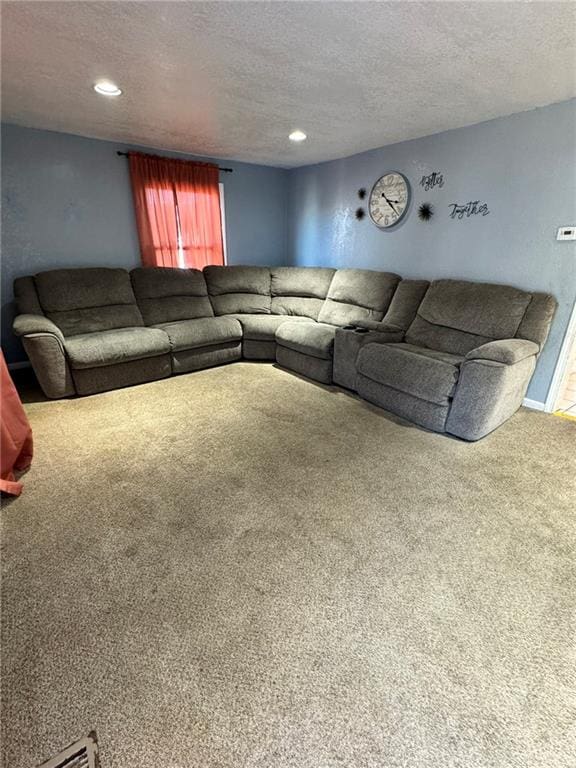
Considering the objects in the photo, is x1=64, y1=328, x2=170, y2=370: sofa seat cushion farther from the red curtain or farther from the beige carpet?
the red curtain

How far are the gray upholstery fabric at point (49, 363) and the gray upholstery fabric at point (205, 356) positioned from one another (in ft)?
3.09

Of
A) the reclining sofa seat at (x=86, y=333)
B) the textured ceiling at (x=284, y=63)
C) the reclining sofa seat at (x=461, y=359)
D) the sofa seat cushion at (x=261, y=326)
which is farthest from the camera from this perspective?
the sofa seat cushion at (x=261, y=326)

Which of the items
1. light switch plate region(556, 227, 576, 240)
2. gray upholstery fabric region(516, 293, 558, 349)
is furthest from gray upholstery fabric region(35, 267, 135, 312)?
light switch plate region(556, 227, 576, 240)

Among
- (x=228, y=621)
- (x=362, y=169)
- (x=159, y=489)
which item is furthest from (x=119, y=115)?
(x=228, y=621)

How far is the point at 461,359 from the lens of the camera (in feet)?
8.91

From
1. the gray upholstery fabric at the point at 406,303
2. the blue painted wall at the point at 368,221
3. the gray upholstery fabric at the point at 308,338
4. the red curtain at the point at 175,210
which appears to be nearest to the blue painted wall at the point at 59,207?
the blue painted wall at the point at 368,221

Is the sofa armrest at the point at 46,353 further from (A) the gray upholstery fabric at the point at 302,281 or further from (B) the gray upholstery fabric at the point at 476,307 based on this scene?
(B) the gray upholstery fabric at the point at 476,307

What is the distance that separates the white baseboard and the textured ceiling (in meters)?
2.11

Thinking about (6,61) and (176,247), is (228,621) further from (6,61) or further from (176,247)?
(176,247)

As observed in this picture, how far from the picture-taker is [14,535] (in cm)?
163

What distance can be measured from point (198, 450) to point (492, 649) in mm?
1740

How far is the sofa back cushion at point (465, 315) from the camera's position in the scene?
8.94 ft

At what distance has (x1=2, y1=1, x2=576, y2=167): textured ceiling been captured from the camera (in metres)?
1.54

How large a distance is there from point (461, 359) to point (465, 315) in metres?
0.43
